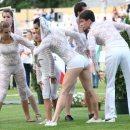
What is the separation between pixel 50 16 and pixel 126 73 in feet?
111

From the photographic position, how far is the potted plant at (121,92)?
43.0 ft

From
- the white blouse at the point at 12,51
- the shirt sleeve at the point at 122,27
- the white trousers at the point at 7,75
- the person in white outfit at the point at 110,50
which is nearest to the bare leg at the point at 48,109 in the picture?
the white trousers at the point at 7,75

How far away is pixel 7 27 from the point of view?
11617 mm

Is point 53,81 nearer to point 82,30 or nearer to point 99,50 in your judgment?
point 82,30

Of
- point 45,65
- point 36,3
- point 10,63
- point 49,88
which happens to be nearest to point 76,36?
point 45,65

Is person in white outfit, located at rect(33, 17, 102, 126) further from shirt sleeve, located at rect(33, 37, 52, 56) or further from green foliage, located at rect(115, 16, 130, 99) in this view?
green foliage, located at rect(115, 16, 130, 99)

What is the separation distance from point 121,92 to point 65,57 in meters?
2.48

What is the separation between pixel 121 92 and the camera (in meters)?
13.2

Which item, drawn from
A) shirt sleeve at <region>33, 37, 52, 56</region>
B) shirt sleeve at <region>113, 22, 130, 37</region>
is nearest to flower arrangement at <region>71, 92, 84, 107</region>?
shirt sleeve at <region>113, 22, 130, 37</region>

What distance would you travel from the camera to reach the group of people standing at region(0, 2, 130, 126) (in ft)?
36.4

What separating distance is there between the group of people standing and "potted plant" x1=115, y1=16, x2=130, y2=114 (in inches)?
46.4

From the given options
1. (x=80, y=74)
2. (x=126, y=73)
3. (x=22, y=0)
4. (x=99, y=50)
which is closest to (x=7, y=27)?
(x=80, y=74)

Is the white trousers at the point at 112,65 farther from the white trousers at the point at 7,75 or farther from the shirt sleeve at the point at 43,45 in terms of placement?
the white trousers at the point at 7,75

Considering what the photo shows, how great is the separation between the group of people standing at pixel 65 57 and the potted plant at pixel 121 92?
1.18 metres
